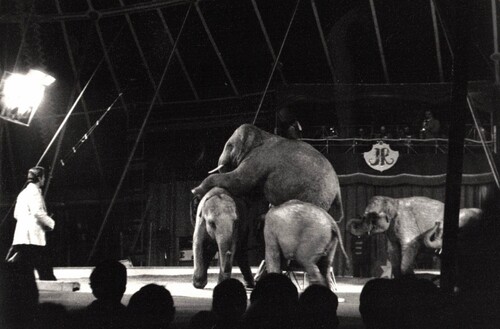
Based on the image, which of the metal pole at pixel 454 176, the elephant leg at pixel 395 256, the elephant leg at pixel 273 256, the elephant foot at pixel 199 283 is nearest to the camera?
the metal pole at pixel 454 176

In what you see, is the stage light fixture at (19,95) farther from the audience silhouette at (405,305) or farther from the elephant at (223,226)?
the audience silhouette at (405,305)

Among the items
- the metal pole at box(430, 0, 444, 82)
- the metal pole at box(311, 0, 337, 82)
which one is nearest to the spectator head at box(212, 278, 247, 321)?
the metal pole at box(311, 0, 337, 82)

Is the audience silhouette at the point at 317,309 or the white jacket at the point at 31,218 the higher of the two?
the white jacket at the point at 31,218

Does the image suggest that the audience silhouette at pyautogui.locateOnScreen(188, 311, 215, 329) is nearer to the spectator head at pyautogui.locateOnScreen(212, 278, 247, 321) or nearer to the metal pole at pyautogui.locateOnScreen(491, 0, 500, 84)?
the spectator head at pyautogui.locateOnScreen(212, 278, 247, 321)

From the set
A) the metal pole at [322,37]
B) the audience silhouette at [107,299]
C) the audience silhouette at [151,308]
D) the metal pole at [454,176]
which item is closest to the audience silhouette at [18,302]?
the audience silhouette at [107,299]

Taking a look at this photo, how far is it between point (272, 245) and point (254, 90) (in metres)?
7.19

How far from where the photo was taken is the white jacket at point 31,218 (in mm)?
6094

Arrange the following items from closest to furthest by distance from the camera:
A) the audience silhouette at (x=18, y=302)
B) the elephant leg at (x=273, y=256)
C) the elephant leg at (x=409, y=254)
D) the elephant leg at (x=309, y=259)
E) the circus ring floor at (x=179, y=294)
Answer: the audience silhouette at (x=18, y=302) < the circus ring floor at (x=179, y=294) < the elephant leg at (x=309, y=259) < the elephant leg at (x=273, y=256) < the elephant leg at (x=409, y=254)

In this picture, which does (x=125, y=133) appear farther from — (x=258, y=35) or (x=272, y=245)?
(x=272, y=245)

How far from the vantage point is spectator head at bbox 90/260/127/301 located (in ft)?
9.33

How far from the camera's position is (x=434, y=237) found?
5.93 m

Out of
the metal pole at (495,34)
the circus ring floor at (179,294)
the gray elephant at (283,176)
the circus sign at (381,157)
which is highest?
the metal pole at (495,34)

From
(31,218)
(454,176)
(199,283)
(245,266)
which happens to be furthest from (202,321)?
(31,218)

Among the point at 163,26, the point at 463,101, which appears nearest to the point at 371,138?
the point at 163,26
